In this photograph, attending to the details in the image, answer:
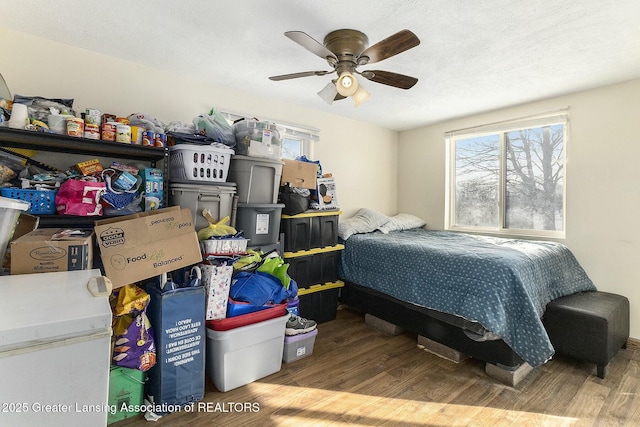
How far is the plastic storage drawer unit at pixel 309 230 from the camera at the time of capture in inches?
105

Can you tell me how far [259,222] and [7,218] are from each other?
1.35 meters

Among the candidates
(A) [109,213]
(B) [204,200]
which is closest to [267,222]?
(B) [204,200]

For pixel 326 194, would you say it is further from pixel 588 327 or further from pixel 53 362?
pixel 53 362

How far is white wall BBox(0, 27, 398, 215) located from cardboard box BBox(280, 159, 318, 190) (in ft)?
2.49

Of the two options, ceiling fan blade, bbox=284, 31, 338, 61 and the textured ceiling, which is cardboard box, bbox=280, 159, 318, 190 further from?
ceiling fan blade, bbox=284, 31, 338, 61

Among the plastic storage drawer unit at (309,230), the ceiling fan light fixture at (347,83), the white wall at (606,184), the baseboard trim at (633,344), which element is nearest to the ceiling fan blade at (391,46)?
the ceiling fan light fixture at (347,83)

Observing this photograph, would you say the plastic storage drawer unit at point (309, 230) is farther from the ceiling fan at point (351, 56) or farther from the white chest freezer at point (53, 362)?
the white chest freezer at point (53, 362)

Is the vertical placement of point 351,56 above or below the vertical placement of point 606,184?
above

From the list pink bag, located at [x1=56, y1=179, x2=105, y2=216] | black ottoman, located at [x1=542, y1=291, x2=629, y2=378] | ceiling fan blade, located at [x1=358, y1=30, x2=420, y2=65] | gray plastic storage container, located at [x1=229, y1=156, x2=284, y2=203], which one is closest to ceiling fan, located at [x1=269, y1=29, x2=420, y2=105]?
ceiling fan blade, located at [x1=358, y1=30, x2=420, y2=65]

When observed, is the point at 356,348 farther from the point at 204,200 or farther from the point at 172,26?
the point at 172,26

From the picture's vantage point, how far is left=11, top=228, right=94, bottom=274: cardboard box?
4.17ft

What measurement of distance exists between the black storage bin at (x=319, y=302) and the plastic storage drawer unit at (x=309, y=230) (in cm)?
39

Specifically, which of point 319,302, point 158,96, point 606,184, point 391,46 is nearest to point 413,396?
point 319,302

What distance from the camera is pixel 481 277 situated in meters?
2.07
